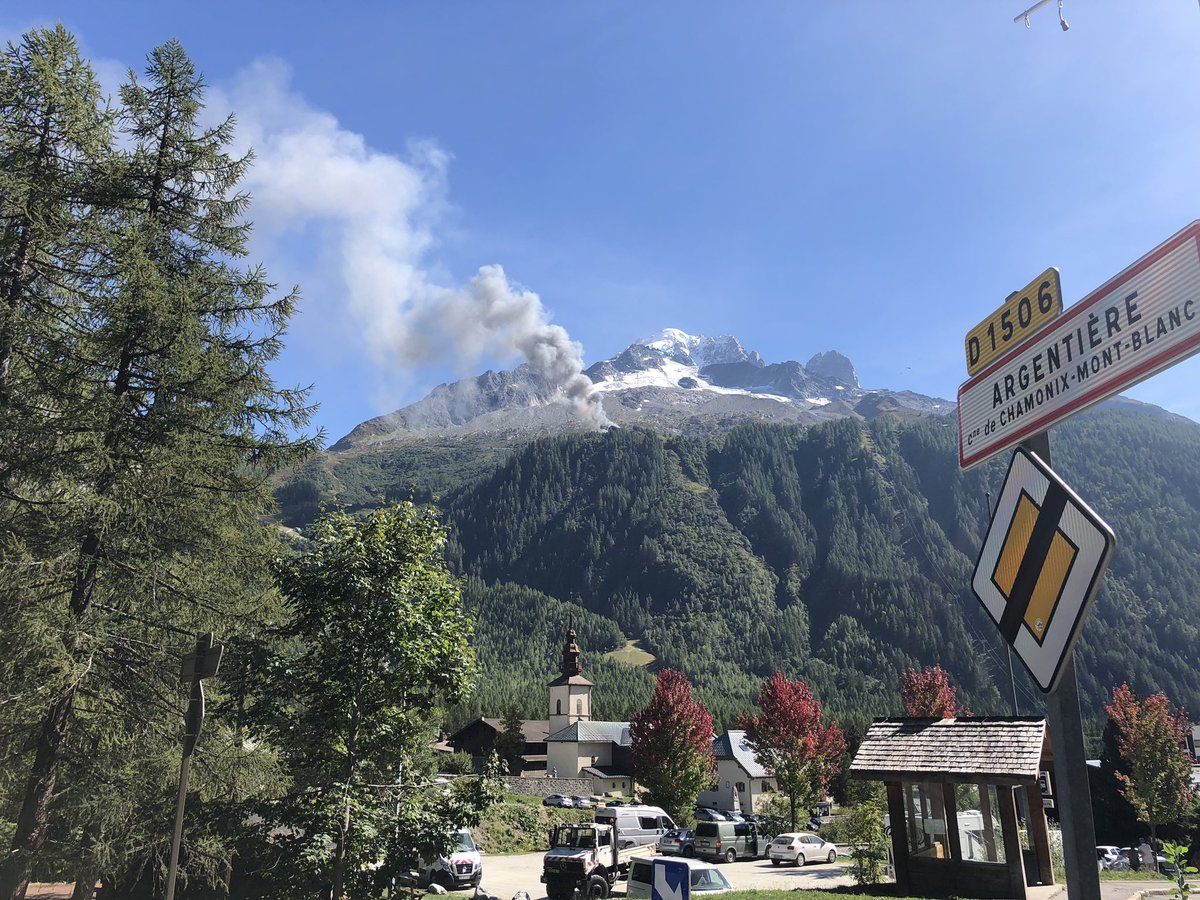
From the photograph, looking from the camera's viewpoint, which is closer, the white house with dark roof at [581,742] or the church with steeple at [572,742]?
the white house with dark roof at [581,742]

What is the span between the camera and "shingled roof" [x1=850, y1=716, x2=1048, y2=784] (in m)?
17.1

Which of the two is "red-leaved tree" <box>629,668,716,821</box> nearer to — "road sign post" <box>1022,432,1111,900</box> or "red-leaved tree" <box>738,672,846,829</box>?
"red-leaved tree" <box>738,672,846,829</box>

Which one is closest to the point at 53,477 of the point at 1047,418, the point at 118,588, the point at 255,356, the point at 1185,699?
the point at 118,588

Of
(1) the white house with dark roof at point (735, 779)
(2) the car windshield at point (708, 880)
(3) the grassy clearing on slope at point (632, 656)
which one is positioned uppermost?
(3) the grassy clearing on slope at point (632, 656)

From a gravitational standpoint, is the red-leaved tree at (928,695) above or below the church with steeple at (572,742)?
above

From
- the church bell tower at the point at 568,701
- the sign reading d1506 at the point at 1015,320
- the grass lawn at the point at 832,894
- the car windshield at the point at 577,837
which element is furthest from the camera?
the church bell tower at the point at 568,701

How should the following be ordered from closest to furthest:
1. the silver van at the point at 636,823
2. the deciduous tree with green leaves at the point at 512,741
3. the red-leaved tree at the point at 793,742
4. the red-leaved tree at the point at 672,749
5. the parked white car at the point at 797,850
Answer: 1. the silver van at the point at 636,823
2. the parked white car at the point at 797,850
3. the red-leaved tree at the point at 793,742
4. the red-leaved tree at the point at 672,749
5. the deciduous tree with green leaves at the point at 512,741

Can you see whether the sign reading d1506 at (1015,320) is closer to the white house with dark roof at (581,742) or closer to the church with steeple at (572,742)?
the white house with dark roof at (581,742)

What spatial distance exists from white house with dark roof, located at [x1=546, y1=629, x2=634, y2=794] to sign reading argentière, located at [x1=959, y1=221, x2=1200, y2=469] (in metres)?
84.0

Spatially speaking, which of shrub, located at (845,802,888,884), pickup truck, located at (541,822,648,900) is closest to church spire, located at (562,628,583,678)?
pickup truck, located at (541,822,648,900)

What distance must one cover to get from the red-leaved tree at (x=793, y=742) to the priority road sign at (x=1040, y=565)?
43.0 metres

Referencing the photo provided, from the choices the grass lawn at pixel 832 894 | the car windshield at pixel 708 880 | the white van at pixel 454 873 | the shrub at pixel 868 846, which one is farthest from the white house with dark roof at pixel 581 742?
the grass lawn at pixel 832 894

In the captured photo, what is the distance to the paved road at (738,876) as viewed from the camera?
24.2 metres

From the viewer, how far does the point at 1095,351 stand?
2.93 meters
